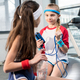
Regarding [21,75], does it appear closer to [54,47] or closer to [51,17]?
[54,47]

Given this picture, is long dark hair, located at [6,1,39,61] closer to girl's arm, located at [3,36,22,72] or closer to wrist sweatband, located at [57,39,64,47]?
girl's arm, located at [3,36,22,72]

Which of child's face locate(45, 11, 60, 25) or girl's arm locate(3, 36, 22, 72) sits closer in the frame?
girl's arm locate(3, 36, 22, 72)

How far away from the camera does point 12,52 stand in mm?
718

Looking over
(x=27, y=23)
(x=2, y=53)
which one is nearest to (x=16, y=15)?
(x=27, y=23)

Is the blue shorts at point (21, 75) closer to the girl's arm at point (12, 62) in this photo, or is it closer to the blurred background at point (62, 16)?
the girl's arm at point (12, 62)

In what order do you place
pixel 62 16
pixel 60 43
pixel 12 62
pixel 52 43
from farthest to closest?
pixel 62 16 → pixel 52 43 → pixel 60 43 → pixel 12 62

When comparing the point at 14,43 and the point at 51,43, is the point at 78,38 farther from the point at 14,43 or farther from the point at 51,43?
the point at 14,43

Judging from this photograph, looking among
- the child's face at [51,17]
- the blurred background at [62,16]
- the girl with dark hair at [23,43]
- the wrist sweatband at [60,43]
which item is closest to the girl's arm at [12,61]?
the girl with dark hair at [23,43]

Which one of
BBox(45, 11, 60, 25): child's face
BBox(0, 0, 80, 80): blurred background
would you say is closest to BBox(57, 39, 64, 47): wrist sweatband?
BBox(45, 11, 60, 25): child's face

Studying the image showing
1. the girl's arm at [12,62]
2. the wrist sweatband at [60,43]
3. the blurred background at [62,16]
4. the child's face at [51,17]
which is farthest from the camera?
the blurred background at [62,16]

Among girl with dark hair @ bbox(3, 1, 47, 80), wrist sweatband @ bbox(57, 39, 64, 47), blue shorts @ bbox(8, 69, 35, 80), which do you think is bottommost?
blue shorts @ bbox(8, 69, 35, 80)

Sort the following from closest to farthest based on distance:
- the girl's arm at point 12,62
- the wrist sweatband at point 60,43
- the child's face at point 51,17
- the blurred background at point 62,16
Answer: the girl's arm at point 12,62 → the wrist sweatband at point 60,43 → the child's face at point 51,17 → the blurred background at point 62,16

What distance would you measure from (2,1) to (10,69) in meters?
2.56

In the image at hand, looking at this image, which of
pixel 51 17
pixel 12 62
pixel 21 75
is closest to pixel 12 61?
pixel 12 62
